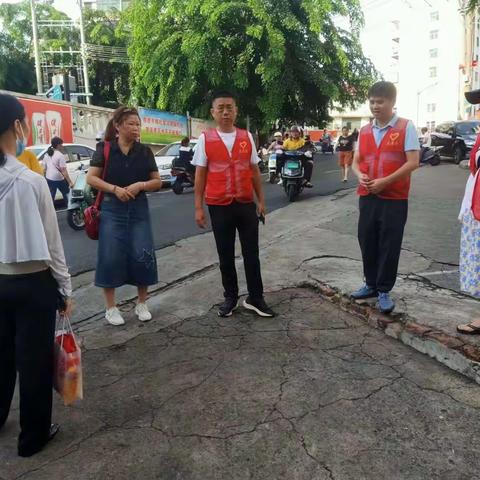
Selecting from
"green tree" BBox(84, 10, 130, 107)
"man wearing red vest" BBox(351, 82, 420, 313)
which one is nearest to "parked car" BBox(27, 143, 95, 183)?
"man wearing red vest" BBox(351, 82, 420, 313)

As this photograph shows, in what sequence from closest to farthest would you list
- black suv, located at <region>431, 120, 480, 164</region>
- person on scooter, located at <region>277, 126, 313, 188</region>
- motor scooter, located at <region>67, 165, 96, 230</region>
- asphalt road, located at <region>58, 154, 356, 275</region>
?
asphalt road, located at <region>58, 154, 356, 275</region>
motor scooter, located at <region>67, 165, 96, 230</region>
person on scooter, located at <region>277, 126, 313, 188</region>
black suv, located at <region>431, 120, 480, 164</region>

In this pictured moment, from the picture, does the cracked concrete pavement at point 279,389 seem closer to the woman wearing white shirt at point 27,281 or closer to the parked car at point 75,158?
the woman wearing white shirt at point 27,281

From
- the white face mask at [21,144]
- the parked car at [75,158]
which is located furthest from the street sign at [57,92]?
the white face mask at [21,144]

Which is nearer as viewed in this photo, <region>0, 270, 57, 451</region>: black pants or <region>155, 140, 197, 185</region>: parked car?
<region>0, 270, 57, 451</region>: black pants

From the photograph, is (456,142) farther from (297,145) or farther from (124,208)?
(124,208)

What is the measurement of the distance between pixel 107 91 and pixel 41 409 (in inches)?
1375

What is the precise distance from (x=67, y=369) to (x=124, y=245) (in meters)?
1.77

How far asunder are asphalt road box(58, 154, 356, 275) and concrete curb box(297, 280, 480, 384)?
11.2 feet

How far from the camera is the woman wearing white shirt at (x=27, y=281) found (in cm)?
235

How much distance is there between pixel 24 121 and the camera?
2479 mm

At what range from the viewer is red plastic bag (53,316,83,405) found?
2.60 metres

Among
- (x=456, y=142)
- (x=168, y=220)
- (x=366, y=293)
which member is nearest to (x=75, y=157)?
(x=168, y=220)

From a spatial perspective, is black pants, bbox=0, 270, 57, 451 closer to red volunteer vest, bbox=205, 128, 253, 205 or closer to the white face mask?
the white face mask

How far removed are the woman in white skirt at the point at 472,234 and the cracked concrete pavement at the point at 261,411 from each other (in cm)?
58
